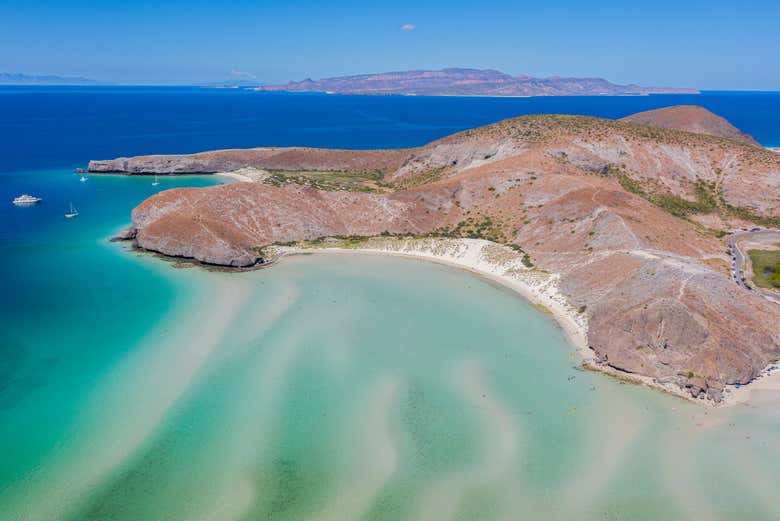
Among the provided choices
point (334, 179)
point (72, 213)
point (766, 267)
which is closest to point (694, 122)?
point (766, 267)

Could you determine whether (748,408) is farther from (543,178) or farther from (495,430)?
(543,178)

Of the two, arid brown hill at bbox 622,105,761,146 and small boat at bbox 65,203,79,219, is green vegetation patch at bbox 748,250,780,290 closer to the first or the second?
arid brown hill at bbox 622,105,761,146

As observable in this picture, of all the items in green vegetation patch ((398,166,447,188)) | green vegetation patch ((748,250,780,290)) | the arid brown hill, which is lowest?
green vegetation patch ((748,250,780,290))

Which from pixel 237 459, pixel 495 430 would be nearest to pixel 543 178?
pixel 495 430

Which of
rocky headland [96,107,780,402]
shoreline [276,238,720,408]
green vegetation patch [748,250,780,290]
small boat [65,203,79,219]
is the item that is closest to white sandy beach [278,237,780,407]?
shoreline [276,238,720,408]

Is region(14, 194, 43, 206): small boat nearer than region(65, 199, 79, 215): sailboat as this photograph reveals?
No

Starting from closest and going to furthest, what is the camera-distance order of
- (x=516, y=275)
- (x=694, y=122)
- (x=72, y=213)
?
(x=516, y=275)
(x=72, y=213)
(x=694, y=122)

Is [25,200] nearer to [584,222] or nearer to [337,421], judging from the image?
[337,421]
